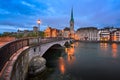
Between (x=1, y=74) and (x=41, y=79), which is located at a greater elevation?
(x=1, y=74)

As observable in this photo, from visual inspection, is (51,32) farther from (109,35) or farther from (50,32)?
(109,35)


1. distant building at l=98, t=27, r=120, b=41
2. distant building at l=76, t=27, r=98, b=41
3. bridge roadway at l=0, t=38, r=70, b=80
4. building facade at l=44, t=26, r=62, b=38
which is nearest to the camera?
bridge roadway at l=0, t=38, r=70, b=80

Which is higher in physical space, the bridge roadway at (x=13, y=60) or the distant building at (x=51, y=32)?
the distant building at (x=51, y=32)

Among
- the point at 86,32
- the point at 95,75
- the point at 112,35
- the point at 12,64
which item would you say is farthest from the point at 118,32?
the point at 12,64

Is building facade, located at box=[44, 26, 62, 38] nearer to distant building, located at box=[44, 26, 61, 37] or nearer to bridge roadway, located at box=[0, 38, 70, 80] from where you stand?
distant building, located at box=[44, 26, 61, 37]

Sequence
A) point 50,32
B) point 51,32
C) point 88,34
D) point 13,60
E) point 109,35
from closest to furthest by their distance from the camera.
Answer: point 13,60 → point 50,32 → point 51,32 → point 109,35 → point 88,34

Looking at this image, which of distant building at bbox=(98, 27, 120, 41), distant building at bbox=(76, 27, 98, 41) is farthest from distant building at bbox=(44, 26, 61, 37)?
distant building at bbox=(98, 27, 120, 41)

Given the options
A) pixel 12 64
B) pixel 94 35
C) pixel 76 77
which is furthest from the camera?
pixel 94 35

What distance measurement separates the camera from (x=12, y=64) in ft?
26.6

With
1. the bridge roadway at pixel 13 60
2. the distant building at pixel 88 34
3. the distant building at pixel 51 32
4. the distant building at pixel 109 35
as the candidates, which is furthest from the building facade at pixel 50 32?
the bridge roadway at pixel 13 60

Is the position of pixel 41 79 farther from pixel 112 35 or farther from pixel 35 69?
pixel 112 35

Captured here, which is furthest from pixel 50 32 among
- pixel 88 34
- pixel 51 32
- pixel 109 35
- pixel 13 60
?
pixel 13 60

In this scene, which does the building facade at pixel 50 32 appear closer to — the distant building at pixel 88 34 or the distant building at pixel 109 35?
the distant building at pixel 88 34

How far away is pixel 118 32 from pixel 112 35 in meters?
9.14
